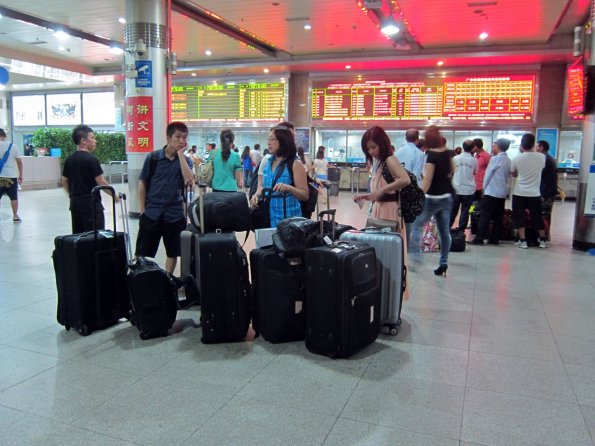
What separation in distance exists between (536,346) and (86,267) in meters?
3.16

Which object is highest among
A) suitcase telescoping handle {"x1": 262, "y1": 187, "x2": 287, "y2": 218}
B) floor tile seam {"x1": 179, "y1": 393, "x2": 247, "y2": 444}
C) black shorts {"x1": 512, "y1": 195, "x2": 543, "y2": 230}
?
suitcase telescoping handle {"x1": 262, "y1": 187, "x2": 287, "y2": 218}

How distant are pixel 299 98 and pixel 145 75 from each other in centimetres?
822

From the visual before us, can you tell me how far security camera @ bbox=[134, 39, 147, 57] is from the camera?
8422mm

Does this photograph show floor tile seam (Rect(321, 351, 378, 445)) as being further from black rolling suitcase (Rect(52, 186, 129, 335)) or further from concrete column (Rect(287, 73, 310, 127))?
concrete column (Rect(287, 73, 310, 127))

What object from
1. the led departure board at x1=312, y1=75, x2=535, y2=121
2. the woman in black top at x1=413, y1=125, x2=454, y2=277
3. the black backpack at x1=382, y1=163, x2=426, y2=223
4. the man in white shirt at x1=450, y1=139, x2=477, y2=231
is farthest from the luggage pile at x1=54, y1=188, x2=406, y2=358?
the led departure board at x1=312, y1=75, x2=535, y2=121

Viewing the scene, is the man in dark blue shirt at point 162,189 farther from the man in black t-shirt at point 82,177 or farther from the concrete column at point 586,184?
the concrete column at point 586,184

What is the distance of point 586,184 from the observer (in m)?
7.09

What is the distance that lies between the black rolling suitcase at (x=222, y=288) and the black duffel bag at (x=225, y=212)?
1.27ft

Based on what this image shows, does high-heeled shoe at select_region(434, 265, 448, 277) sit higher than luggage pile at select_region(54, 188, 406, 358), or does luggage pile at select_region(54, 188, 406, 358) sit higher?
luggage pile at select_region(54, 188, 406, 358)

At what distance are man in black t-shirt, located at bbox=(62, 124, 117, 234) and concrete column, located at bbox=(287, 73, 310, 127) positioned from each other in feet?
39.4

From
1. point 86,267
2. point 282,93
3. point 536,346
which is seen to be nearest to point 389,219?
point 536,346

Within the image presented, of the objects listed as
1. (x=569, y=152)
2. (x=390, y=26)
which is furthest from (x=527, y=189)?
(x=569, y=152)

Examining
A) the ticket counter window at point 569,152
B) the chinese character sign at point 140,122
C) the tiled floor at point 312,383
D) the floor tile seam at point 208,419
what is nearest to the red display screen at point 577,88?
the tiled floor at point 312,383

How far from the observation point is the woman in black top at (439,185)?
532 cm
